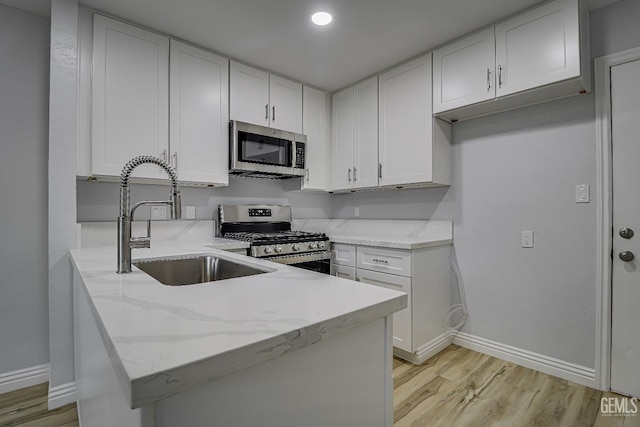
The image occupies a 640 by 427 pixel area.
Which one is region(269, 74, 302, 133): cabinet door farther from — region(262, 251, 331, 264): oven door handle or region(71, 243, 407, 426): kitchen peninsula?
region(71, 243, 407, 426): kitchen peninsula

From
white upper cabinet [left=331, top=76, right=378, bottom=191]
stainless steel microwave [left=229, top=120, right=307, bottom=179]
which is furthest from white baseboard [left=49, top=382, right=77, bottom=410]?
white upper cabinet [left=331, top=76, right=378, bottom=191]

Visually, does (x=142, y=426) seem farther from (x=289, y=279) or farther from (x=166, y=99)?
(x=166, y=99)

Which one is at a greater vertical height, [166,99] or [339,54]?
[339,54]

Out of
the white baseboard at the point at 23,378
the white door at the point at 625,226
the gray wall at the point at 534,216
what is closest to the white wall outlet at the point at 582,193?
the gray wall at the point at 534,216

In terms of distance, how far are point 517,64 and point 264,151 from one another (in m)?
1.95

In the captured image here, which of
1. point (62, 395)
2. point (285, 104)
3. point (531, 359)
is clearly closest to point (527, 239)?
point (531, 359)

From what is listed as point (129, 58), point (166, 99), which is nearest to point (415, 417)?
point (166, 99)

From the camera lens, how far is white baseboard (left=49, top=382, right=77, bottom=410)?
188cm

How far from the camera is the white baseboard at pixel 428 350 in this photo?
7.84 feet

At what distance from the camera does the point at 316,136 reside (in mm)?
3301

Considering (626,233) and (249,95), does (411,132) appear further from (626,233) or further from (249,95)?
(626,233)

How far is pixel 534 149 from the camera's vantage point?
229 cm

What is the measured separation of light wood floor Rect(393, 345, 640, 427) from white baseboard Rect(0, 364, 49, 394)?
229 centimetres

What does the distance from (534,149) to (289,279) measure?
2.15 meters
